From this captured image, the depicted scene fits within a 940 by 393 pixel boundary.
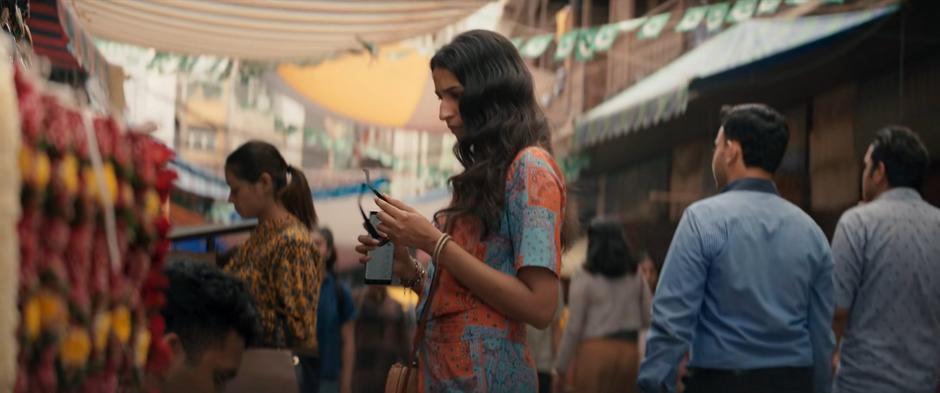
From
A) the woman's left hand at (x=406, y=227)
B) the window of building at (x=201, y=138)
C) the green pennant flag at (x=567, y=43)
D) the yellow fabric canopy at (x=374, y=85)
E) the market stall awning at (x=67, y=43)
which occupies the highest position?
the window of building at (x=201, y=138)

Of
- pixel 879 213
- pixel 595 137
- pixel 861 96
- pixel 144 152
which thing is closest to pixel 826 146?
pixel 861 96

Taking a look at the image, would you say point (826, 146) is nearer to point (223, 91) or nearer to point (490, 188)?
point (490, 188)

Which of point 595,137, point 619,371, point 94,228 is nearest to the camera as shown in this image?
point 94,228

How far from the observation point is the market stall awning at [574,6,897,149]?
8.90 m

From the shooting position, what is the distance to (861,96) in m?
9.34

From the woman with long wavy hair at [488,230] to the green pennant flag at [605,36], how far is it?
18.9ft

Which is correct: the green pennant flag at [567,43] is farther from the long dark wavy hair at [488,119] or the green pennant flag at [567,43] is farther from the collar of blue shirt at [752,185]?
the long dark wavy hair at [488,119]

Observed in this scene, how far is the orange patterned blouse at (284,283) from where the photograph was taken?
194 inches

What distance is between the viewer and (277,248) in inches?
197

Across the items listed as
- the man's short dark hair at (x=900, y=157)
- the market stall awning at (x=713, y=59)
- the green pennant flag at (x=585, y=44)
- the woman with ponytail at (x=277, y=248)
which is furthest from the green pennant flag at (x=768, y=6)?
the woman with ponytail at (x=277, y=248)

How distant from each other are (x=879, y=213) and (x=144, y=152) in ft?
13.2

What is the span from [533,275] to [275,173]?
2.37 meters

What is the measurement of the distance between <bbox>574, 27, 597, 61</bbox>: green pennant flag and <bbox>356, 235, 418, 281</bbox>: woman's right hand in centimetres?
592

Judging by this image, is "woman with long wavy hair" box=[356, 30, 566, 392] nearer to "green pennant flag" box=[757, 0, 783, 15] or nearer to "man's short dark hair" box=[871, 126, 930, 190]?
"man's short dark hair" box=[871, 126, 930, 190]
